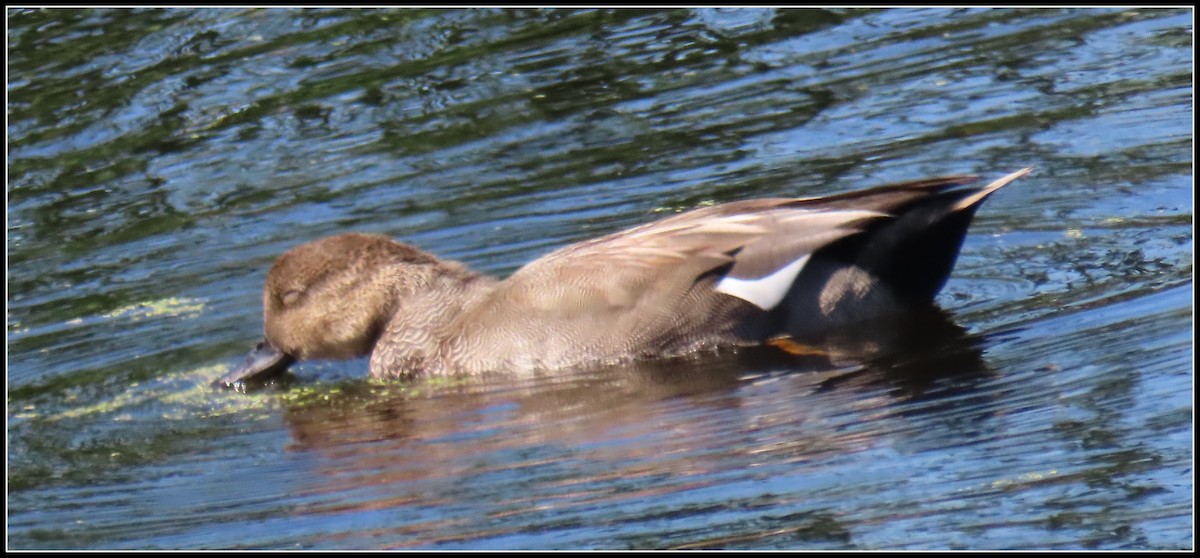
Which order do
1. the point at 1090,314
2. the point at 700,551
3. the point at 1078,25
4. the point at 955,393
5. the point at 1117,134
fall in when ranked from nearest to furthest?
1. the point at 700,551
2. the point at 955,393
3. the point at 1090,314
4. the point at 1117,134
5. the point at 1078,25

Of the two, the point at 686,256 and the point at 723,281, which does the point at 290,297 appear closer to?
the point at 686,256

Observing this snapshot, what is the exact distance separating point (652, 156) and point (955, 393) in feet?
12.1

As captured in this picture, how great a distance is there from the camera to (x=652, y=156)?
9.56m


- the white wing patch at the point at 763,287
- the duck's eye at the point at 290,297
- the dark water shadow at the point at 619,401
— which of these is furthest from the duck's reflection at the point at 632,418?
the duck's eye at the point at 290,297

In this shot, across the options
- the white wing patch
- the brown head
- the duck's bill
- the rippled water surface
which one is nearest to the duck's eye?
the brown head

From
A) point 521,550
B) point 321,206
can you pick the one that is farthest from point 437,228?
point 521,550

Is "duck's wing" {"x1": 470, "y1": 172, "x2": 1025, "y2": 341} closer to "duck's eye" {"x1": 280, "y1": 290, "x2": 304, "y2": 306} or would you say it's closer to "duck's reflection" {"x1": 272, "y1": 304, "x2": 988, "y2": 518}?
"duck's reflection" {"x1": 272, "y1": 304, "x2": 988, "y2": 518}

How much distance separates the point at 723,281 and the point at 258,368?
7.00ft

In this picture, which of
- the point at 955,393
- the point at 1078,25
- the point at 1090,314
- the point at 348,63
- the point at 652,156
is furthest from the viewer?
the point at 348,63

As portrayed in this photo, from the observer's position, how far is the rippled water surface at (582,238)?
17.8ft

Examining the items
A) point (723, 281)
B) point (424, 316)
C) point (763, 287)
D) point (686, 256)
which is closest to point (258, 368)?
point (424, 316)

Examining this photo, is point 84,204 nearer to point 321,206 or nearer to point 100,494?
point 321,206

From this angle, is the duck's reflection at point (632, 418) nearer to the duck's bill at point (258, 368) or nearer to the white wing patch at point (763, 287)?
the white wing patch at point (763, 287)

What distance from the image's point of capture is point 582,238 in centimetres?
860
